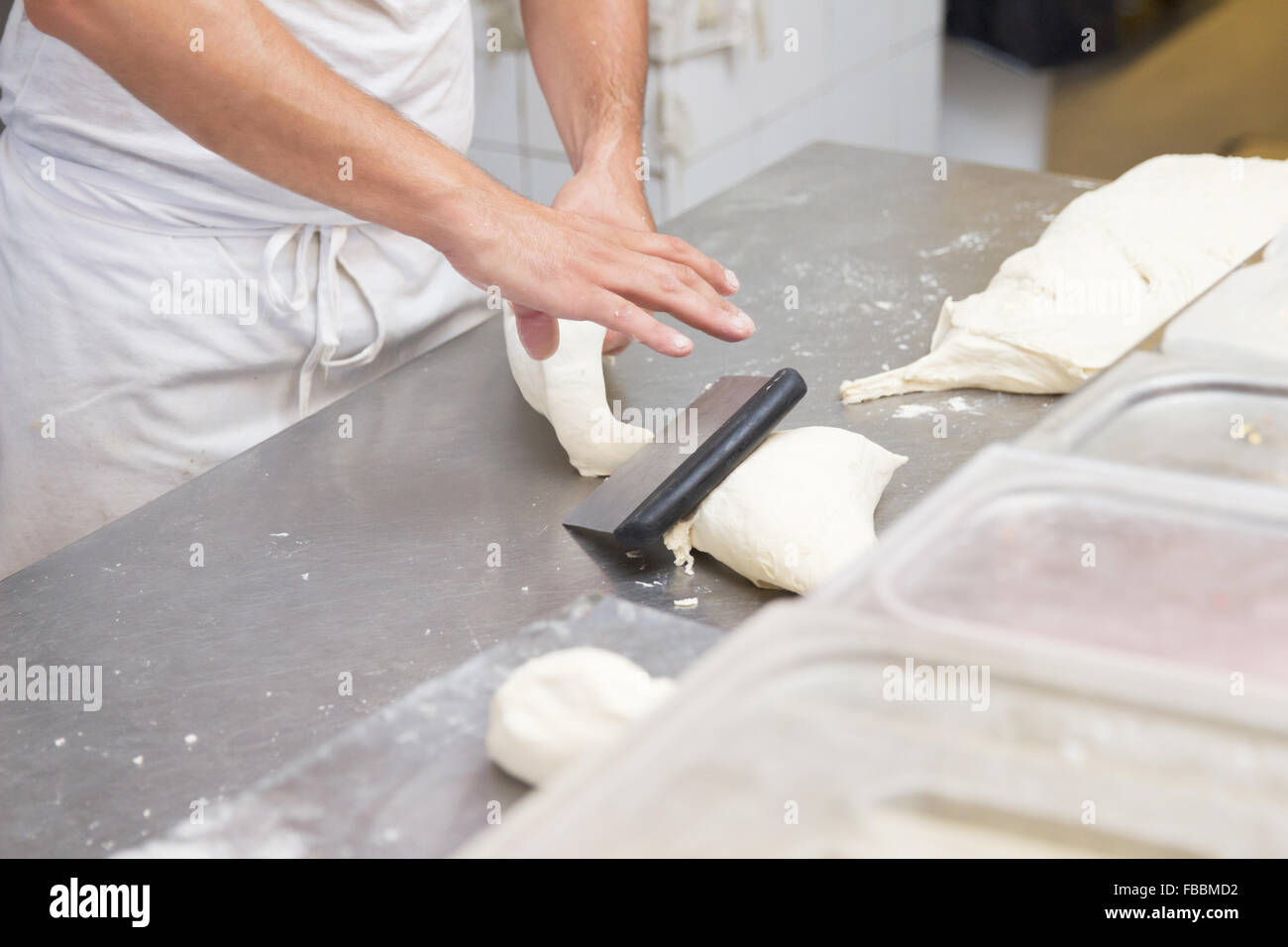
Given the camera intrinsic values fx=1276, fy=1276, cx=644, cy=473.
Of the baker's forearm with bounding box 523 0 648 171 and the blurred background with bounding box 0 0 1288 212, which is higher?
the baker's forearm with bounding box 523 0 648 171

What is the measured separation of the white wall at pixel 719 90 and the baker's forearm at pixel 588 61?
83 cm

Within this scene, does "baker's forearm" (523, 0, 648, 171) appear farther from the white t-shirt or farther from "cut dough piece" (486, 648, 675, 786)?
"cut dough piece" (486, 648, 675, 786)

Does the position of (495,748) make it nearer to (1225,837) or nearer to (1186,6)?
(1225,837)

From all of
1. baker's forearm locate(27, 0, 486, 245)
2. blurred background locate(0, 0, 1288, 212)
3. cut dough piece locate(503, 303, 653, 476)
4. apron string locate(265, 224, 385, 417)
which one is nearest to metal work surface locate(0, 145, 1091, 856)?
cut dough piece locate(503, 303, 653, 476)

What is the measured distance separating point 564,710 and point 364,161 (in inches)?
31.6

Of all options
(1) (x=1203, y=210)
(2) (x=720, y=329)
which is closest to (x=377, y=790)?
(2) (x=720, y=329)

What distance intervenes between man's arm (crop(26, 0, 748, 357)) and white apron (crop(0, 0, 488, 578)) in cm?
29

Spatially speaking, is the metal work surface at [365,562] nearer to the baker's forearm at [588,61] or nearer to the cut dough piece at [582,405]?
the cut dough piece at [582,405]

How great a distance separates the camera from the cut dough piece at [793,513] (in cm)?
113

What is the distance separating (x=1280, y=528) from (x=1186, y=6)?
199 inches

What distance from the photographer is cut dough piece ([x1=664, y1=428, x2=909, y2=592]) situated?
113 cm

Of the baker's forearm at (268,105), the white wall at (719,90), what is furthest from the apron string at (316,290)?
the white wall at (719,90)
